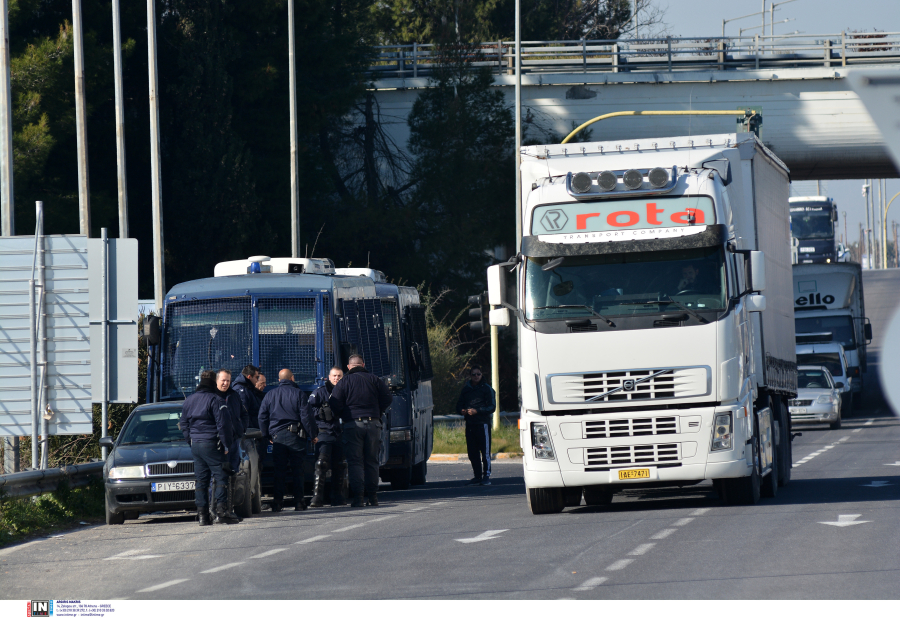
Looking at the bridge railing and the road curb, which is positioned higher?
the bridge railing

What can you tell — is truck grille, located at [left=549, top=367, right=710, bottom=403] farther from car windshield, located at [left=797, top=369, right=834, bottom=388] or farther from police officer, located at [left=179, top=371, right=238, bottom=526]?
car windshield, located at [left=797, top=369, right=834, bottom=388]

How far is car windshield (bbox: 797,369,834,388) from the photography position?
35812 mm

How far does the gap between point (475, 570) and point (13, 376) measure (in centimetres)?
888

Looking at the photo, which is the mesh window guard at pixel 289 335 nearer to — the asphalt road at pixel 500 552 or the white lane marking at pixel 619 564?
the asphalt road at pixel 500 552

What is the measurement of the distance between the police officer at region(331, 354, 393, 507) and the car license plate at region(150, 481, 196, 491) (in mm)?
1971

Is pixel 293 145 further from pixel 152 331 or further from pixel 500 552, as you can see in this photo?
pixel 500 552

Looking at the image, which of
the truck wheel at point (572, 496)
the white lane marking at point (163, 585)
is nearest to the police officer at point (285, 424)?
the truck wheel at point (572, 496)

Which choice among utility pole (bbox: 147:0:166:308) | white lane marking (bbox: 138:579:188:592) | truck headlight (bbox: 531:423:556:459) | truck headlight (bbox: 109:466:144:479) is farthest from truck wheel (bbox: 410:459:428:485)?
utility pole (bbox: 147:0:166:308)

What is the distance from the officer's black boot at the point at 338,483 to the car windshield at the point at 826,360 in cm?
2594

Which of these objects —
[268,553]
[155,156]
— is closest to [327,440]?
[268,553]

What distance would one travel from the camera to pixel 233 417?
15289mm

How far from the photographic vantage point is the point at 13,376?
17141mm
